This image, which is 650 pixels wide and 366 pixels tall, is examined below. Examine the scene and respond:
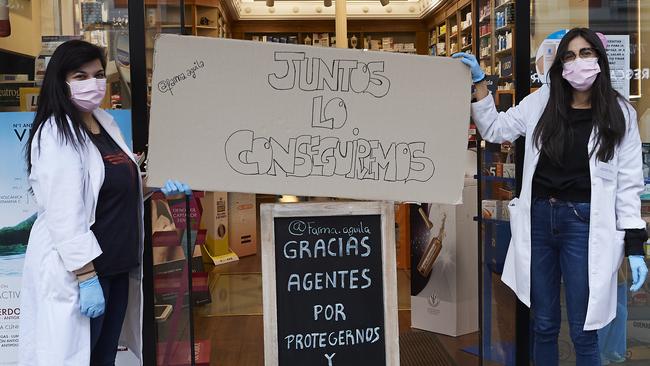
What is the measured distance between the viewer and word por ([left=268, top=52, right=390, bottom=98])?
84.0 inches

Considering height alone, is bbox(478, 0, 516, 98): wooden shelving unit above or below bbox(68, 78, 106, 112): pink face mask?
above

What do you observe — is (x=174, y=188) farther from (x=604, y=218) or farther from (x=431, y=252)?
(x=431, y=252)

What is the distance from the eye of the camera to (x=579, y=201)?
215 centimetres

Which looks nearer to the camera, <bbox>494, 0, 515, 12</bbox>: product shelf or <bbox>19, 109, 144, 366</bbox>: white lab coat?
<bbox>19, 109, 144, 366</bbox>: white lab coat

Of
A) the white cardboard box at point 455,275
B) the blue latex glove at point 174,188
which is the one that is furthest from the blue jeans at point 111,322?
the white cardboard box at point 455,275

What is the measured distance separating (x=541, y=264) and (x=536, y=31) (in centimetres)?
109

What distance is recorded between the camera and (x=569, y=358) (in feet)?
9.33

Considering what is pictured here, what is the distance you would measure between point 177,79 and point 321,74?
49 centimetres

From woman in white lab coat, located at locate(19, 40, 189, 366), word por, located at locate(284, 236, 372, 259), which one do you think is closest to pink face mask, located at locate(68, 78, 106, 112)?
woman in white lab coat, located at locate(19, 40, 189, 366)

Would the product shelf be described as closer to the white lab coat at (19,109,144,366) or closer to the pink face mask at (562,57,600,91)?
the pink face mask at (562,57,600,91)

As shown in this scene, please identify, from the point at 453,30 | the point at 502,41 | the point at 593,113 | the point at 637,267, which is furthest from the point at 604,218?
the point at 453,30

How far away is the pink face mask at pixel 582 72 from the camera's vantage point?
212 centimetres

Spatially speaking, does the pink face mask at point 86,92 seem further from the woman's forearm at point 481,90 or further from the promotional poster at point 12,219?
the woman's forearm at point 481,90

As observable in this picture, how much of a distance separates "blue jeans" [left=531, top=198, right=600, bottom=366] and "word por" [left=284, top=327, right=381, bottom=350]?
1.95ft
